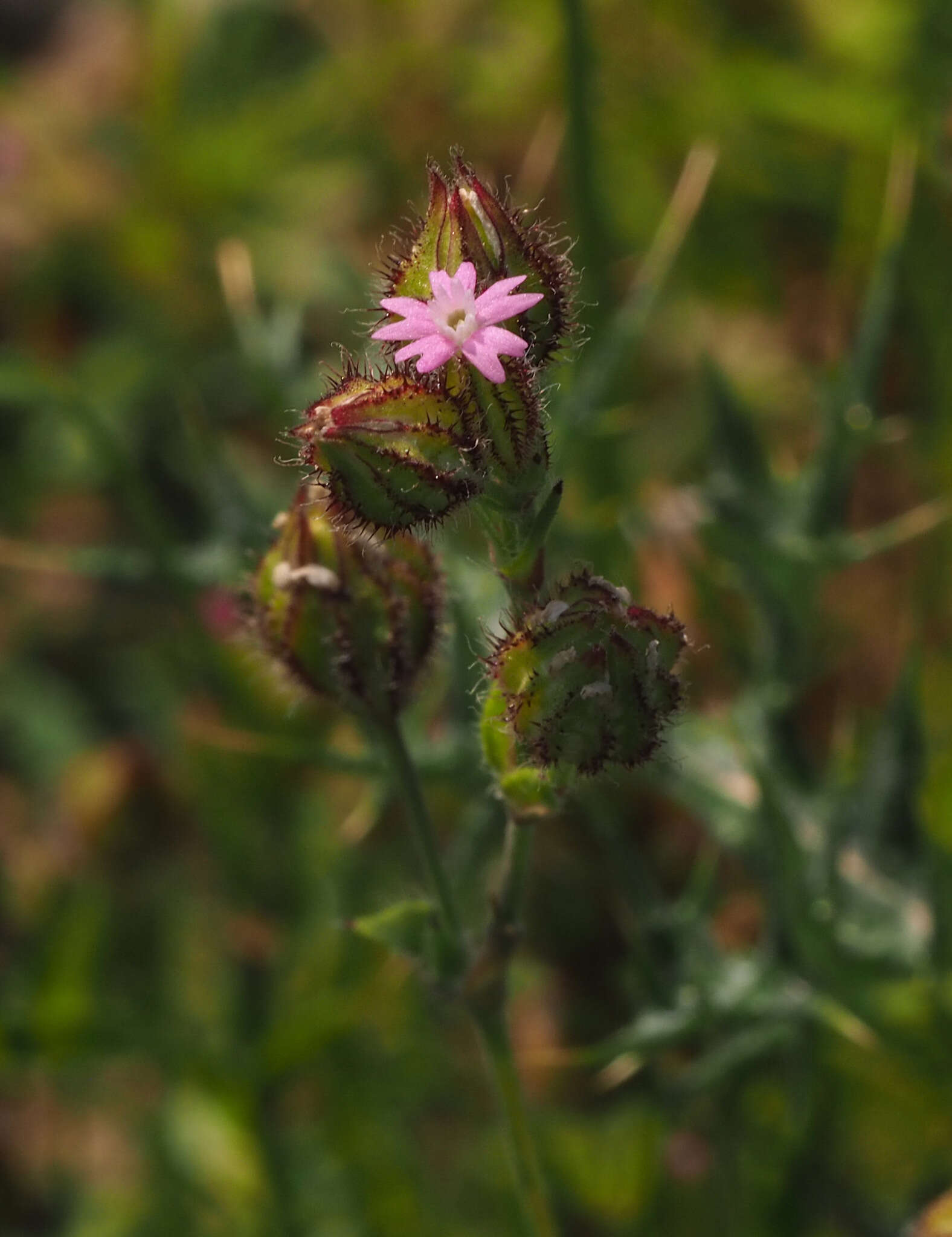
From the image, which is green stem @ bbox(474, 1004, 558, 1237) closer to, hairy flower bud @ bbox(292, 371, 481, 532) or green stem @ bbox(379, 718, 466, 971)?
green stem @ bbox(379, 718, 466, 971)

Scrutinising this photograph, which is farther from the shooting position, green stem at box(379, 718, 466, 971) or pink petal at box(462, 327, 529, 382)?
green stem at box(379, 718, 466, 971)

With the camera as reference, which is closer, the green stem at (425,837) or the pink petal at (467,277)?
the pink petal at (467,277)

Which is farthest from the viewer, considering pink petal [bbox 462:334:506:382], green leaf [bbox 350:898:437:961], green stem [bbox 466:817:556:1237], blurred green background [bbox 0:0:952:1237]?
blurred green background [bbox 0:0:952:1237]

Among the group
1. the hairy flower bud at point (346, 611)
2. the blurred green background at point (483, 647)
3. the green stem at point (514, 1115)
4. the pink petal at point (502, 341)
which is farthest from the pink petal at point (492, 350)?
the green stem at point (514, 1115)

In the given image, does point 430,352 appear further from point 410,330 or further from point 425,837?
point 425,837

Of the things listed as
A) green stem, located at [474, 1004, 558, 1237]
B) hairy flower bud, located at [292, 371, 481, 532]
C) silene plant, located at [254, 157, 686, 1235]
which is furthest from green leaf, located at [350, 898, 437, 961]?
hairy flower bud, located at [292, 371, 481, 532]

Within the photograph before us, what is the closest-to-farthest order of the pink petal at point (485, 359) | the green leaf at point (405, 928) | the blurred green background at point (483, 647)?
the pink petal at point (485, 359)
the green leaf at point (405, 928)
the blurred green background at point (483, 647)

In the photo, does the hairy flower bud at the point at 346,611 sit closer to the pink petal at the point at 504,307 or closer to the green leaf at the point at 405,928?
the green leaf at the point at 405,928

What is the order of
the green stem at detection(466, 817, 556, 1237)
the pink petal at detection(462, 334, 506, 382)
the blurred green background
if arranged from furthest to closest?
1. the blurred green background
2. the green stem at detection(466, 817, 556, 1237)
3. the pink petal at detection(462, 334, 506, 382)
